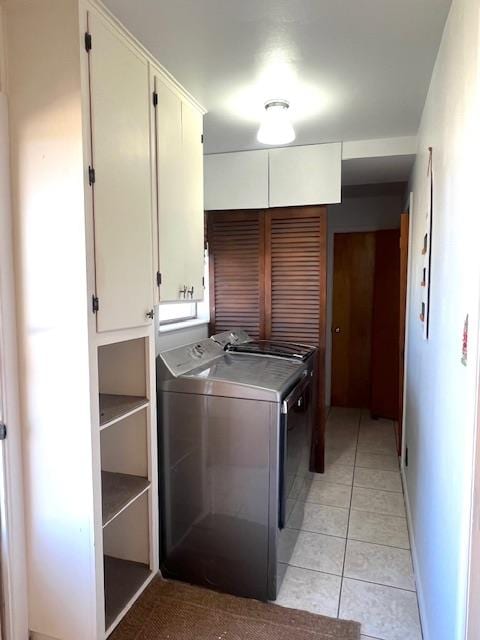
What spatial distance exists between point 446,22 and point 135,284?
4.95 ft

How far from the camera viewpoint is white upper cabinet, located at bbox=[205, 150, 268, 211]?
9.89 feet

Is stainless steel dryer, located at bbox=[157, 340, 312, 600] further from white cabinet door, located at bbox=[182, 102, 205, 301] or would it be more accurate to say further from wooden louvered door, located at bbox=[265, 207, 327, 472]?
wooden louvered door, located at bbox=[265, 207, 327, 472]

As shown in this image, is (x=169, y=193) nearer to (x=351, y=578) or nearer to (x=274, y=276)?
(x=274, y=276)

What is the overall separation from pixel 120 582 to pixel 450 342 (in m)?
1.71

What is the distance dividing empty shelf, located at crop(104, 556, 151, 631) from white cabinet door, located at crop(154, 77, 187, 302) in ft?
4.12

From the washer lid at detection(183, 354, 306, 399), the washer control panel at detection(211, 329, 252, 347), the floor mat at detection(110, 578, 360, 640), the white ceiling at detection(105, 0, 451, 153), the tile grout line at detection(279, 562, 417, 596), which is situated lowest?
the tile grout line at detection(279, 562, 417, 596)

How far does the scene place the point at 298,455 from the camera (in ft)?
7.53

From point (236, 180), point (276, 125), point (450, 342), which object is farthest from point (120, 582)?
point (236, 180)

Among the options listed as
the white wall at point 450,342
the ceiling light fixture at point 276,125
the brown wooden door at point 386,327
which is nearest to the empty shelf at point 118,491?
the white wall at point 450,342

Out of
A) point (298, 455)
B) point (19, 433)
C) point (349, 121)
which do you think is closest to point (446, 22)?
point (349, 121)

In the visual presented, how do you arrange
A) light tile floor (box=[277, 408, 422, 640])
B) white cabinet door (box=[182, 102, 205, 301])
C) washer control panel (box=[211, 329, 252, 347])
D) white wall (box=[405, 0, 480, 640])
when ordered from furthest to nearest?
washer control panel (box=[211, 329, 252, 347]) → white cabinet door (box=[182, 102, 205, 301]) → light tile floor (box=[277, 408, 422, 640]) → white wall (box=[405, 0, 480, 640])

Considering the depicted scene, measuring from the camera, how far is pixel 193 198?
2.24 m

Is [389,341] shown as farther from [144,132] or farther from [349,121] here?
[144,132]

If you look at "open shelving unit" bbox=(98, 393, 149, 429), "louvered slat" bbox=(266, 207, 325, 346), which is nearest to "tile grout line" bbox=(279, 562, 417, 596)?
"open shelving unit" bbox=(98, 393, 149, 429)
